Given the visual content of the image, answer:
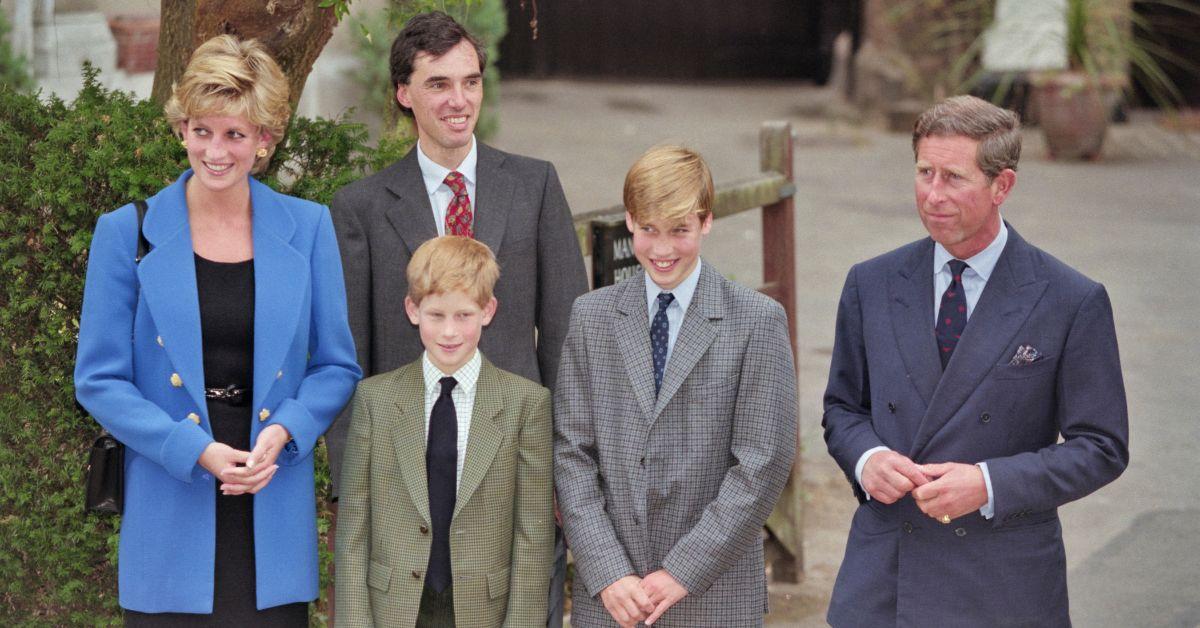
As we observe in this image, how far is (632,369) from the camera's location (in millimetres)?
3400

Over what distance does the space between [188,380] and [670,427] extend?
1.09 metres

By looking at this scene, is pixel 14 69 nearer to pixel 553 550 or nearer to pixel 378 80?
pixel 378 80

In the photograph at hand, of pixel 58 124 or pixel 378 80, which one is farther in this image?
pixel 378 80

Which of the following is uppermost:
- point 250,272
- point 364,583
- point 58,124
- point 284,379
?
point 58,124

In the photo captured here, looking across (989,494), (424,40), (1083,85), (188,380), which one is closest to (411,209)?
(424,40)

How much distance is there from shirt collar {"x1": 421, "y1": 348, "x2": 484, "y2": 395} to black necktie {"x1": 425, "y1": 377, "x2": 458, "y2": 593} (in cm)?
3

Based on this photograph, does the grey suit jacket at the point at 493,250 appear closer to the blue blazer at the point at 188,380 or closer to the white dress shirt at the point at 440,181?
the white dress shirt at the point at 440,181

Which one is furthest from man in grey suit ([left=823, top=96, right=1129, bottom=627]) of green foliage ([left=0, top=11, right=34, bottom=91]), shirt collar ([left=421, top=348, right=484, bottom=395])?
green foliage ([left=0, top=11, right=34, bottom=91])

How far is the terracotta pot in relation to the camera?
14.6 m

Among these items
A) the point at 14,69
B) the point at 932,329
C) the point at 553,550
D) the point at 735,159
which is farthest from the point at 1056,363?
the point at 735,159

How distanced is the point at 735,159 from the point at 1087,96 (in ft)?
11.7

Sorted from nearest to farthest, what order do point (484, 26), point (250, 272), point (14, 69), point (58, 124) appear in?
point (250, 272) < point (58, 124) < point (14, 69) < point (484, 26)

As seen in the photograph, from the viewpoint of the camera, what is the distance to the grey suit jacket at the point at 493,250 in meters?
3.76

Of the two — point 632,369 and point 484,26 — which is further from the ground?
point 484,26
